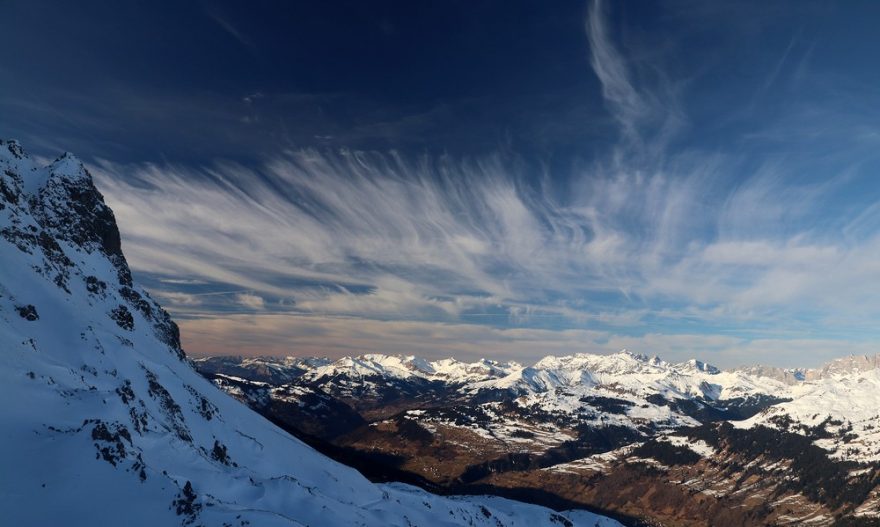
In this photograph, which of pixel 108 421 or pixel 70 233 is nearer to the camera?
pixel 108 421

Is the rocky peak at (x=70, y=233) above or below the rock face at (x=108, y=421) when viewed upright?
above

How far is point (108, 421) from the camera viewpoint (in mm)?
42906

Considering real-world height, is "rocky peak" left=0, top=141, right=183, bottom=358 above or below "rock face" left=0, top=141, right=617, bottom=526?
above

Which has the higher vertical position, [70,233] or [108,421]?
[70,233]

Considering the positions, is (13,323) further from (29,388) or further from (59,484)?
(59,484)

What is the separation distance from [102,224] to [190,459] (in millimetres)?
117391

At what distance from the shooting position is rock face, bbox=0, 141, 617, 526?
3444 cm

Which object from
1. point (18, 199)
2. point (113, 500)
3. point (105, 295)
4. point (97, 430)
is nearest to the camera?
Result: point (113, 500)

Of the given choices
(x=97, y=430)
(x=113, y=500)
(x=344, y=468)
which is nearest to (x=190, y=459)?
(x=97, y=430)

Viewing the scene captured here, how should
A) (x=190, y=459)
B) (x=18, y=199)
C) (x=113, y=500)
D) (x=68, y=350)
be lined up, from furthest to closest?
(x=18, y=199) → (x=68, y=350) → (x=190, y=459) → (x=113, y=500)

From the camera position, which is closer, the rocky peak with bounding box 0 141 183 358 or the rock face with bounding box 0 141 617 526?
the rock face with bounding box 0 141 617 526

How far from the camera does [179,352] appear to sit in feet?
439

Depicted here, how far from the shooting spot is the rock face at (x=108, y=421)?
3444 centimetres

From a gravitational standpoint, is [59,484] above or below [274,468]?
above
